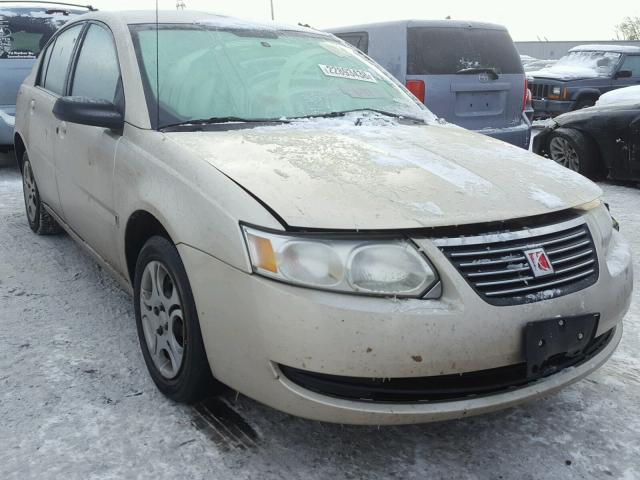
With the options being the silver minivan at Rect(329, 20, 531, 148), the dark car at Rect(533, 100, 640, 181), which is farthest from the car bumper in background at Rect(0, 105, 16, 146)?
the dark car at Rect(533, 100, 640, 181)

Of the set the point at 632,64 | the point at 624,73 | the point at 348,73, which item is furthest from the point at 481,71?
the point at 632,64

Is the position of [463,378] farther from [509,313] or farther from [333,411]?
[333,411]

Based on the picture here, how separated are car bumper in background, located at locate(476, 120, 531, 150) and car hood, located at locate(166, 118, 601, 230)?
11.6 ft

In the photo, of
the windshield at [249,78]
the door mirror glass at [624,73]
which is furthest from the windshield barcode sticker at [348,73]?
the door mirror glass at [624,73]

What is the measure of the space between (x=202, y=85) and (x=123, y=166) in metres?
0.52

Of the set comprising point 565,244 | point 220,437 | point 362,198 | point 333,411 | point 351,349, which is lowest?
point 220,437

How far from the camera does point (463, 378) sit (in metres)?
2.13

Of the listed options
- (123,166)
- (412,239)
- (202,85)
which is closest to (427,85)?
(202,85)

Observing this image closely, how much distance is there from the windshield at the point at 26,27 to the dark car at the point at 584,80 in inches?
349

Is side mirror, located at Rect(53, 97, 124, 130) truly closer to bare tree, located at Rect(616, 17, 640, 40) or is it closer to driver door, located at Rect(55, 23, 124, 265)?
driver door, located at Rect(55, 23, 124, 265)

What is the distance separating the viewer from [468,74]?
21.1ft

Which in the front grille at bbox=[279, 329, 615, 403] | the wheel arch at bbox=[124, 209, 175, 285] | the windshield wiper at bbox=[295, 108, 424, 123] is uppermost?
the windshield wiper at bbox=[295, 108, 424, 123]

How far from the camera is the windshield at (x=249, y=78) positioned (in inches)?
118

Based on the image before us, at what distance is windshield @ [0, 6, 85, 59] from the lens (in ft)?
24.0
